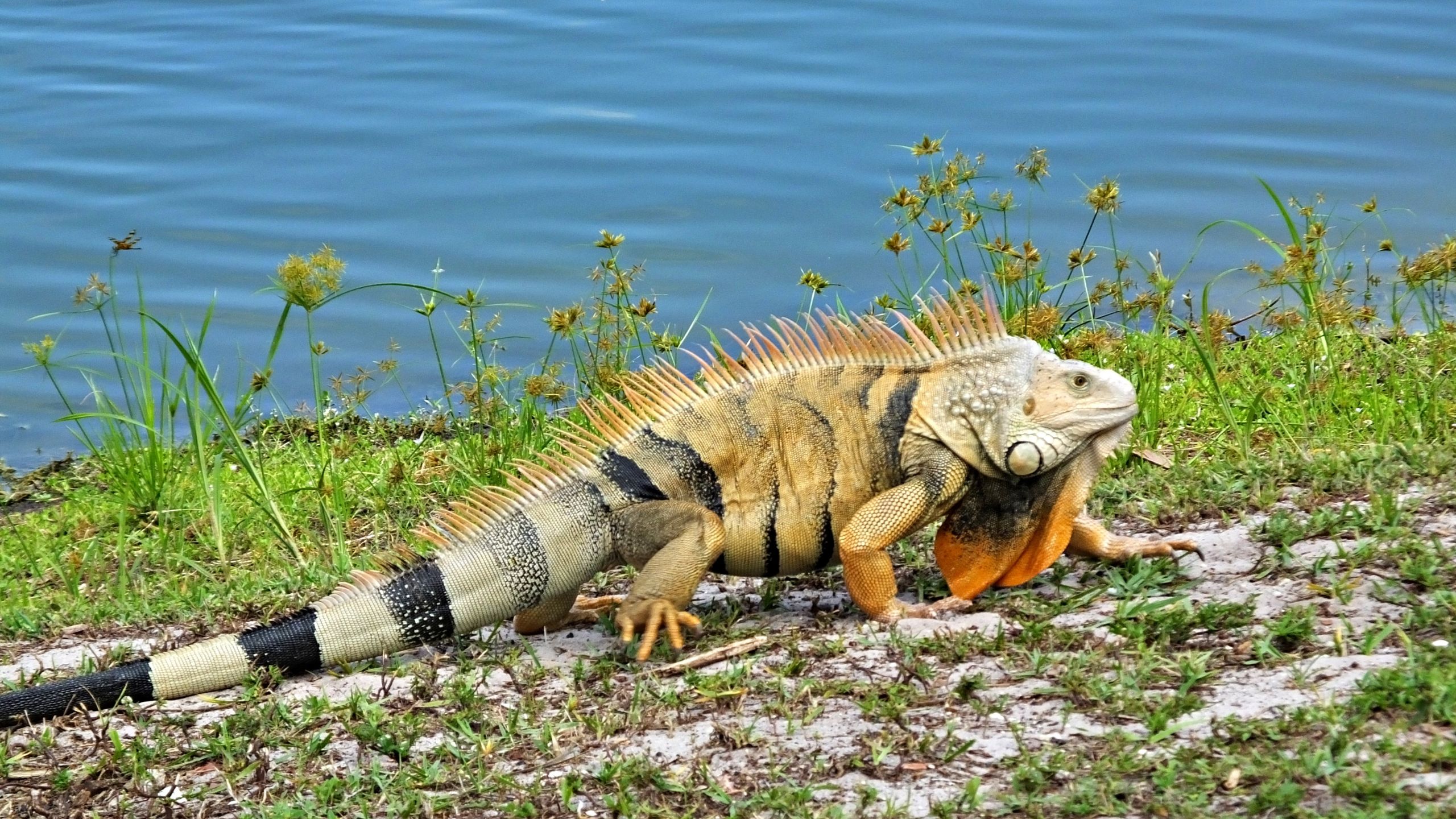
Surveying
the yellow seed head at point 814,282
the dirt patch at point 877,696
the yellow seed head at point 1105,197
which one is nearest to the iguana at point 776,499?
the dirt patch at point 877,696

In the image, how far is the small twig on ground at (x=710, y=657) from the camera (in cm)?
463

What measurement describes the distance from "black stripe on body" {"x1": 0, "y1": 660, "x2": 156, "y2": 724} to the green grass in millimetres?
90

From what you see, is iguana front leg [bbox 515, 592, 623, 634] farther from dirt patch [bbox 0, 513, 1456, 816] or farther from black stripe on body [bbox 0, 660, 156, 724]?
black stripe on body [bbox 0, 660, 156, 724]

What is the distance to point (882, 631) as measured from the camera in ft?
15.5

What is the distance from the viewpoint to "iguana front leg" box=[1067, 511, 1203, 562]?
16.3ft

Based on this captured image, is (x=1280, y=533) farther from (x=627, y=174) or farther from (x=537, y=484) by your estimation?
(x=627, y=174)

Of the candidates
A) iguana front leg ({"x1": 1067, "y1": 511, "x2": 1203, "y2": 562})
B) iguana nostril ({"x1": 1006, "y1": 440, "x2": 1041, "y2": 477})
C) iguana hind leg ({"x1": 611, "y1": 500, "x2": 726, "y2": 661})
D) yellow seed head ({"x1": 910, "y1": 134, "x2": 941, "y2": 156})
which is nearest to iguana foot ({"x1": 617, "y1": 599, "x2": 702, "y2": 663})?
iguana hind leg ({"x1": 611, "y1": 500, "x2": 726, "y2": 661})

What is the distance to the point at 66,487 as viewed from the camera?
8.05 m

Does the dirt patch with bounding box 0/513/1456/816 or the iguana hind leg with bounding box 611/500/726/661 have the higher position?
the iguana hind leg with bounding box 611/500/726/661

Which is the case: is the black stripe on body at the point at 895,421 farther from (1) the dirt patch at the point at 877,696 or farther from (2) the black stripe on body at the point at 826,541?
(1) the dirt patch at the point at 877,696

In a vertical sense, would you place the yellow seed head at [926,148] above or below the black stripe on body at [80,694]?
above

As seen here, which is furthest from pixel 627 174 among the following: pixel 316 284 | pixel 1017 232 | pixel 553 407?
pixel 316 284

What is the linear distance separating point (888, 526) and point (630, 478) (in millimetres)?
797

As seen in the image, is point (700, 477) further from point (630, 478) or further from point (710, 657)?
point (710, 657)
